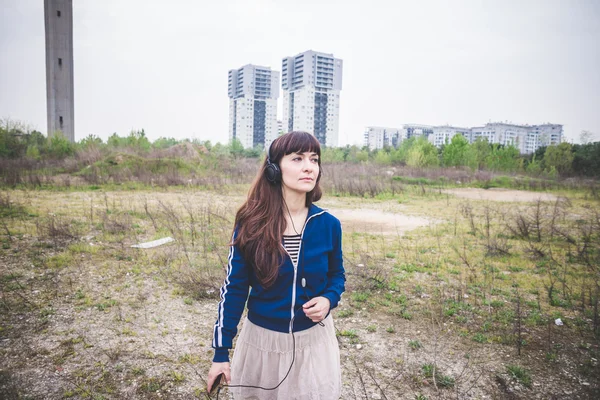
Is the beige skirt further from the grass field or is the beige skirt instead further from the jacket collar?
the grass field

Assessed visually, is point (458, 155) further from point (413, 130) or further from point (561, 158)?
point (413, 130)

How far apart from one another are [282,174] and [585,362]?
378 centimetres

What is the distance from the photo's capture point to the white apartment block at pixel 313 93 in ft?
238

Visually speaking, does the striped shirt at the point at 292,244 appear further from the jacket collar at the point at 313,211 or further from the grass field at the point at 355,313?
the grass field at the point at 355,313

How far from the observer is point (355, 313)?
4.62 meters

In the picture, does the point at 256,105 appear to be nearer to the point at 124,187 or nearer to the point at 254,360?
the point at 124,187

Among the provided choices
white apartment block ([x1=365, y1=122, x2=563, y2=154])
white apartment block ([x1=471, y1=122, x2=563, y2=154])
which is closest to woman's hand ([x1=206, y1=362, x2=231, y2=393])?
white apartment block ([x1=365, y1=122, x2=563, y2=154])

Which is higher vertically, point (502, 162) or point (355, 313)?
point (502, 162)

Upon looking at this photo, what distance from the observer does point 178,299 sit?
4.93m

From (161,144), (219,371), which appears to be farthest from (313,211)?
(161,144)

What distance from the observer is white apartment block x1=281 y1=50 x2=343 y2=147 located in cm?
7256

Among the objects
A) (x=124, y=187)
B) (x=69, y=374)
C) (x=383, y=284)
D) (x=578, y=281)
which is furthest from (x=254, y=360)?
(x=124, y=187)

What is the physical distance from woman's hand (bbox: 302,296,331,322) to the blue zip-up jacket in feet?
0.20

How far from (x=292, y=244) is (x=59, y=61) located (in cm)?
4158
